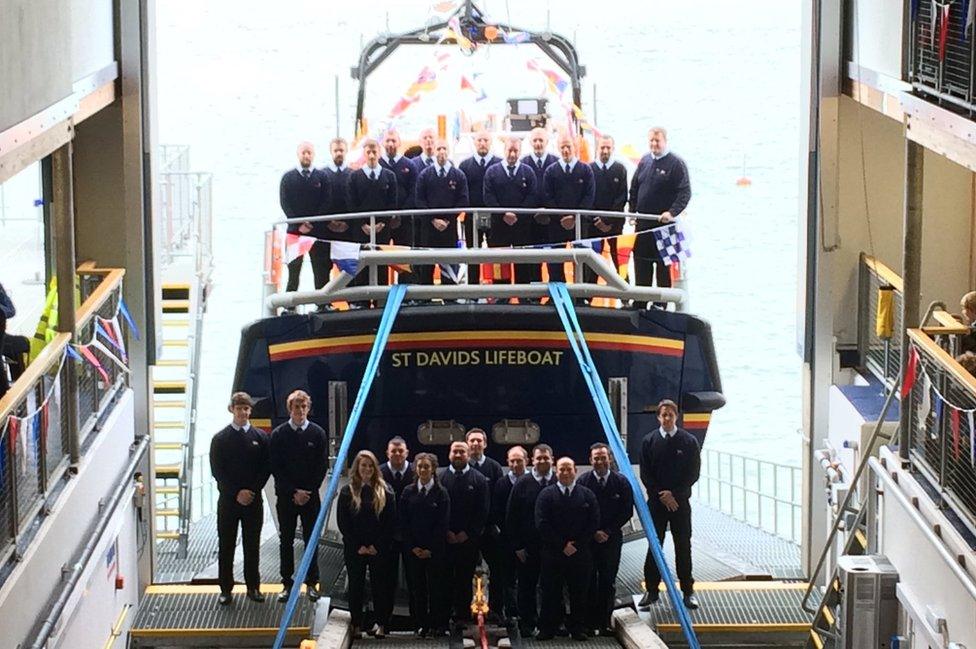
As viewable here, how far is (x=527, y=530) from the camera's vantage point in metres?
10.0

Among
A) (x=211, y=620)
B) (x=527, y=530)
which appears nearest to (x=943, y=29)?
(x=527, y=530)

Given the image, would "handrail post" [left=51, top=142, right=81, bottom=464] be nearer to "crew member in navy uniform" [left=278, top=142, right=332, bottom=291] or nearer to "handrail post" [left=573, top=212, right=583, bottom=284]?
"crew member in navy uniform" [left=278, top=142, right=332, bottom=291]

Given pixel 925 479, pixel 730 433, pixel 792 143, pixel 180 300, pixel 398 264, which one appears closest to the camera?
pixel 925 479

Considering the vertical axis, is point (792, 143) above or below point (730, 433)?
above

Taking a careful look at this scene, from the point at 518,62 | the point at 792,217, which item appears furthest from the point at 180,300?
the point at 518,62

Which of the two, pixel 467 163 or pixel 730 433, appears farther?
pixel 730 433

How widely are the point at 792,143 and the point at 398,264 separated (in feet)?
135

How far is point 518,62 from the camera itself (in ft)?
170

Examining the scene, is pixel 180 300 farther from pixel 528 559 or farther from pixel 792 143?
pixel 792 143

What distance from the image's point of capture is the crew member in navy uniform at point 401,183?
39.8 ft

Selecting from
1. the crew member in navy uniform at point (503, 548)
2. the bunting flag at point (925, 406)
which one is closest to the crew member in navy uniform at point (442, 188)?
the crew member in navy uniform at point (503, 548)

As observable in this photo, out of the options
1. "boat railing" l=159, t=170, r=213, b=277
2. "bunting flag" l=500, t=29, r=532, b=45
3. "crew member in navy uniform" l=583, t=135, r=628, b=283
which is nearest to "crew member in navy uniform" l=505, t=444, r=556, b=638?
"crew member in navy uniform" l=583, t=135, r=628, b=283

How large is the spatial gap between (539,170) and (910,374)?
377cm

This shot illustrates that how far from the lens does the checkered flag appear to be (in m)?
11.9
